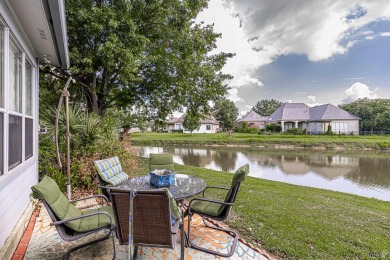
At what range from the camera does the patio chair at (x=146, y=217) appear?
1.89 m

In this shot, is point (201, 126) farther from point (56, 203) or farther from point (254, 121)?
point (56, 203)

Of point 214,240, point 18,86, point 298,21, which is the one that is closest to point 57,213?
point 214,240

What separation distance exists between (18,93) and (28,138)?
87 centimetres

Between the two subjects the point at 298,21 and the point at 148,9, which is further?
the point at 298,21

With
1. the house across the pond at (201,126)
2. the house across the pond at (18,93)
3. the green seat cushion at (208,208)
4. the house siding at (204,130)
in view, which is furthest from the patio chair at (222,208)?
the house siding at (204,130)

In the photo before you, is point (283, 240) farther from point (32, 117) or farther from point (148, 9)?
point (148, 9)

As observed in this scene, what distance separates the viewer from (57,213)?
214 centimetres

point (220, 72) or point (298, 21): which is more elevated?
point (298, 21)

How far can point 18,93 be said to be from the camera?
3143mm

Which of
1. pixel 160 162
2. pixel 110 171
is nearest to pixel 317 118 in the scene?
pixel 160 162

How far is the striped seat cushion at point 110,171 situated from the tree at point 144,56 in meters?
3.30

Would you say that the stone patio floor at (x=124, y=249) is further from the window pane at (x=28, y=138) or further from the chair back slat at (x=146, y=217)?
the window pane at (x=28, y=138)

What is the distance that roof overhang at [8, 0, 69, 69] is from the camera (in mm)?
2521

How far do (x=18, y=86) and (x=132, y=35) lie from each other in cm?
373
